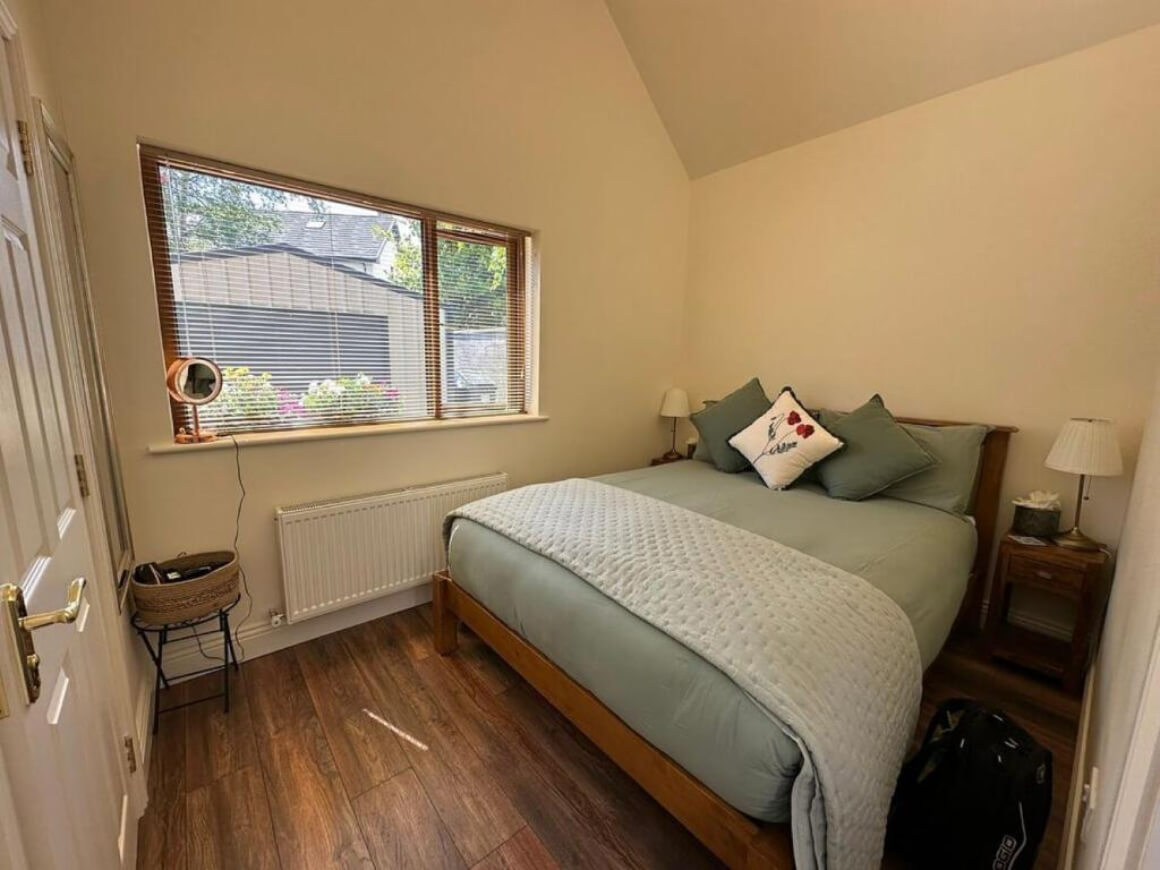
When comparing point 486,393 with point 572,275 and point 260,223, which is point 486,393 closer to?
point 572,275

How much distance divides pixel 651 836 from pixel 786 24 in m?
3.62

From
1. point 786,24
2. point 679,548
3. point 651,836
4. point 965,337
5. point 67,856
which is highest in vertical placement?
point 786,24

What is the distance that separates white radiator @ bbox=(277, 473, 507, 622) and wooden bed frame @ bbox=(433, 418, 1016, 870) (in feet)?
1.28

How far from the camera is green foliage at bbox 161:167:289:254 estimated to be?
1.92 metres

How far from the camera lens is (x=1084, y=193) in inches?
87.0

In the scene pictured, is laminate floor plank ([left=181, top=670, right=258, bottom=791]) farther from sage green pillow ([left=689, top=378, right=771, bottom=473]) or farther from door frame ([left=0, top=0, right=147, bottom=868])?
sage green pillow ([left=689, top=378, right=771, bottom=473])

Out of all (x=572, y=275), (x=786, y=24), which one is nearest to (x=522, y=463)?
(x=572, y=275)

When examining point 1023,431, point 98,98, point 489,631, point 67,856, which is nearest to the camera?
point 67,856

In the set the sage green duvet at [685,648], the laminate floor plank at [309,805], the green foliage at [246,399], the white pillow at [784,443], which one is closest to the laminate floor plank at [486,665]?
the sage green duvet at [685,648]

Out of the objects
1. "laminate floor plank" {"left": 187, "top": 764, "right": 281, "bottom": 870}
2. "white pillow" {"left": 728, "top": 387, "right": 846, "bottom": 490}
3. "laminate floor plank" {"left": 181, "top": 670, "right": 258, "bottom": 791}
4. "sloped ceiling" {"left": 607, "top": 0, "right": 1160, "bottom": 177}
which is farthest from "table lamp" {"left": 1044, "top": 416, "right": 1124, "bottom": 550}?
"laminate floor plank" {"left": 181, "top": 670, "right": 258, "bottom": 791}

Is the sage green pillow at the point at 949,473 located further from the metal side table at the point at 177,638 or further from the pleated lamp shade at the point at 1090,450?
the metal side table at the point at 177,638

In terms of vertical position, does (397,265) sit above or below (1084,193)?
below

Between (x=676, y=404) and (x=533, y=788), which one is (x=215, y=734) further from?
(x=676, y=404)

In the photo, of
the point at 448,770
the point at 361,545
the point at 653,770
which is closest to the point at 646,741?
the point at 653,770
